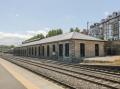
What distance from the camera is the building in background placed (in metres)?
62.2

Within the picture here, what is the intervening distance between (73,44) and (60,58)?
5.25 m

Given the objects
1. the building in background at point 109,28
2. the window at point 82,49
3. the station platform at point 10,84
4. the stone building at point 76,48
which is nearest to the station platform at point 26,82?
the station platform at point 10,84

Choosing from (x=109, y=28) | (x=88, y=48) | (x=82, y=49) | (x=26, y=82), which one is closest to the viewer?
(x=26, y=82)

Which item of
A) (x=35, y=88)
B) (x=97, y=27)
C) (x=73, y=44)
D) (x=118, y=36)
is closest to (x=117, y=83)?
(x=35, y=88)

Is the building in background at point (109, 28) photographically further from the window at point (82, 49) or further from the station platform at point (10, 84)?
the station platform at point (10, 84)

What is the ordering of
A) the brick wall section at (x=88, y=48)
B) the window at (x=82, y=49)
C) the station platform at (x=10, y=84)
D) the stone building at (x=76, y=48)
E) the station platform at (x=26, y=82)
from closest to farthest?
the station platform at (x=10, y=84), the station platform at (x=26, y=82), the stone building at (x=76, y=48), the brick wall section at (x=88, y=48), the window at (x=82, y=49)

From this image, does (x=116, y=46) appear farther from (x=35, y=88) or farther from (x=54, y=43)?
(x=35, y=88)

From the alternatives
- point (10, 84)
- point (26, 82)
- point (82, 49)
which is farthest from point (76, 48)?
point (10, 84)

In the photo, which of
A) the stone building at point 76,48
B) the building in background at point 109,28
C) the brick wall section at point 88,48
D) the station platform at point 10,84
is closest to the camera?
the station platform at point 10,84

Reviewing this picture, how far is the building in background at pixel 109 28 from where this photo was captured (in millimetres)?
62219

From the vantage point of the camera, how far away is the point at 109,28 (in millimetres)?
66625

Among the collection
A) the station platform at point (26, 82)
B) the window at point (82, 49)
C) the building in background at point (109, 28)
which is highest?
the building in background at point (109, 28)

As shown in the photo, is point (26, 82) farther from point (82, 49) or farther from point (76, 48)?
point (82, 49)

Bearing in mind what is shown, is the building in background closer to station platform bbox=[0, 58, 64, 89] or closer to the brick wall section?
the brick wall section
